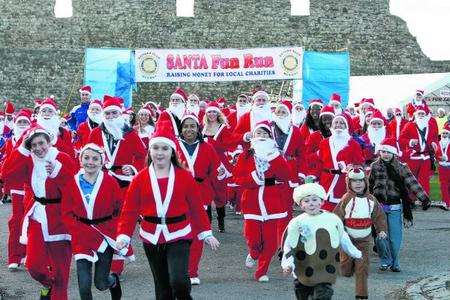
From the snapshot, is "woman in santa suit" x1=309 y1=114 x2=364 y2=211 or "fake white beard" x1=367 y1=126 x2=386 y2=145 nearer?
"woman in santa suit" x1=309 y1=114 x2=364 y2=211

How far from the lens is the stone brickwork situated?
3147 centimetres

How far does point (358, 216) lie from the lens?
7980 mm

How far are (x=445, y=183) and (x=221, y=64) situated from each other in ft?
30.5

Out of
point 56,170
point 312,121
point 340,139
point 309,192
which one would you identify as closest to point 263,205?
point 340,139

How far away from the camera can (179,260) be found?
20.6 ft

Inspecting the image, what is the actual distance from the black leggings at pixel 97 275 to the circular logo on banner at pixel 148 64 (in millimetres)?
14966

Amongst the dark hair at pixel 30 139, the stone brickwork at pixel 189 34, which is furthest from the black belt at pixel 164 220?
the stone brickwork at pixel 189 34

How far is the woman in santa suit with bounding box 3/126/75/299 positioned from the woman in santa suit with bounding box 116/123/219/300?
99cm

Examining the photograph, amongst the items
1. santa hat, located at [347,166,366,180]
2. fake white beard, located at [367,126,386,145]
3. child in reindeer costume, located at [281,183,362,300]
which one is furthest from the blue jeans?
fake white beard, located at [367,126,386,145]

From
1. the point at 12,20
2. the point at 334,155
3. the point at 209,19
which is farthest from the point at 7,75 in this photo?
the point at 334,155

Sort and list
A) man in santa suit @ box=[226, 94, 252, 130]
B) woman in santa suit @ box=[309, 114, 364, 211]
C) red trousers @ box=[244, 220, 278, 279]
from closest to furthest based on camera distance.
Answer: red trousers @ box=[244, 220, 278, 279] < woman in santa suit @ box=[309, 114, 364, 211] < man in santa suit @ box=[226, 94, 252, 130]

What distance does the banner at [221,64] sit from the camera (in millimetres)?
22188

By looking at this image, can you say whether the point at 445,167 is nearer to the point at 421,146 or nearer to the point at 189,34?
the point at 421,146

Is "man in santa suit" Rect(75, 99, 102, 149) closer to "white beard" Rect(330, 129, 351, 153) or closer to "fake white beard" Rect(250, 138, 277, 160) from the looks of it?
"fake white beard" Rect(250, 138, 277, 160)
